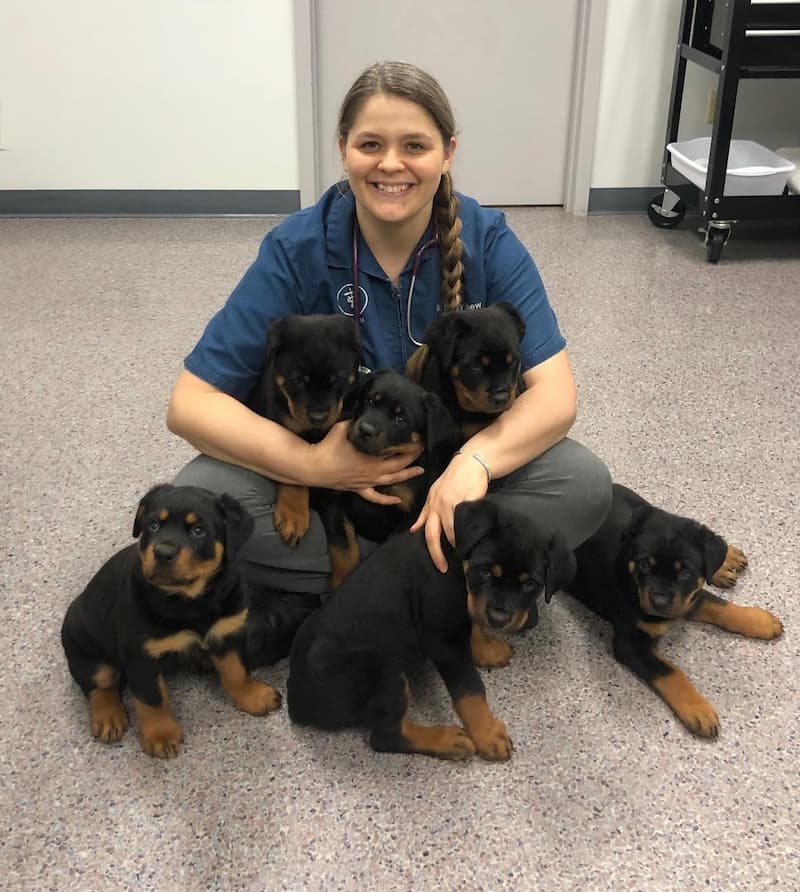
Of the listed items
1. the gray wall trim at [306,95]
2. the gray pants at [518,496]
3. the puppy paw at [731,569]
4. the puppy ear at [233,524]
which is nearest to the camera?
the puppy ear at [233,524]

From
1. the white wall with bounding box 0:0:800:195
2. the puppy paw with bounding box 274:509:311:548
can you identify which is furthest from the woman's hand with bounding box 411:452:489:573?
the white wall with bounding box 0:0:800:195

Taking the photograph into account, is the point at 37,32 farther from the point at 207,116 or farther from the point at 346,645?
the point at 346,645

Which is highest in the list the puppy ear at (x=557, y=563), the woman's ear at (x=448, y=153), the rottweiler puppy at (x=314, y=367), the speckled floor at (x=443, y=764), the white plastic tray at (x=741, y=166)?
the woman's ear at (x=448, y=153)

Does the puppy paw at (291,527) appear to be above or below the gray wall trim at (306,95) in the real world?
below

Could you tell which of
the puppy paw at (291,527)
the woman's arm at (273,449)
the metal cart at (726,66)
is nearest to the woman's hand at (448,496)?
the woman's arm at (273,449)

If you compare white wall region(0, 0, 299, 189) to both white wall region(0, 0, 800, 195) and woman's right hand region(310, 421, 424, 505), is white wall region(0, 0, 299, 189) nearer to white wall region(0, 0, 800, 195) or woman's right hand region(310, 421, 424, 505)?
white wall region(0, 0, 800, 195)

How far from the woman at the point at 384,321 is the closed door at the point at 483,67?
218cm

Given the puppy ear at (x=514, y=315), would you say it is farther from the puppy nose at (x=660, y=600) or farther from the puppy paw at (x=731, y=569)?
the puppy paw at (x=731, y=569)

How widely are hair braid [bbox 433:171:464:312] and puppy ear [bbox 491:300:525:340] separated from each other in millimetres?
88

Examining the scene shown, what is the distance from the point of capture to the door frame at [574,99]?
3.62 meters

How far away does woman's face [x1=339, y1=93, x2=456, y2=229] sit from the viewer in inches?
56.9

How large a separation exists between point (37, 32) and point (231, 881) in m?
3.66

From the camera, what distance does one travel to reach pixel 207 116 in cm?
380

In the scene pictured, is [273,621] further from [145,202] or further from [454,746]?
[145,202]
